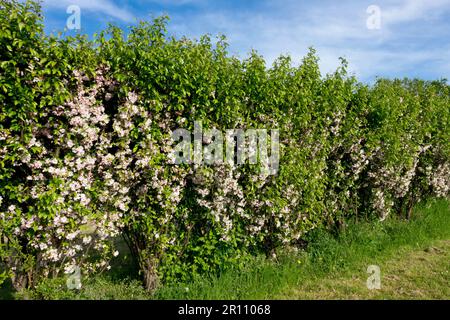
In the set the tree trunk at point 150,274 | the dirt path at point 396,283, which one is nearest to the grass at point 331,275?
the dirt path at point 396,283

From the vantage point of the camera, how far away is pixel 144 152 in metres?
4.45

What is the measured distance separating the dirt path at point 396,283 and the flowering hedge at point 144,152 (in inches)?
33.8

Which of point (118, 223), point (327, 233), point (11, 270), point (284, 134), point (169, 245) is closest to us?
Answer: point (11, 270)

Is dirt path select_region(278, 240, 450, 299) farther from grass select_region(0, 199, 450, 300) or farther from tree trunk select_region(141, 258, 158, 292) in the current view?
tree trunk select_region(141, 258, 158, 292)

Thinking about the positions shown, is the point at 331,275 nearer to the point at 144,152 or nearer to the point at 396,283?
the point at 396,283

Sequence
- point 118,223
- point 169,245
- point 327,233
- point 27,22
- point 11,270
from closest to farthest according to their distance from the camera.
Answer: point 27,22, point 11,270, point 118,223, point 169,245, point 327,233

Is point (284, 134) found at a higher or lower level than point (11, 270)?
higher

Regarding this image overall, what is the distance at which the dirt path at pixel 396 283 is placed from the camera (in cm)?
514

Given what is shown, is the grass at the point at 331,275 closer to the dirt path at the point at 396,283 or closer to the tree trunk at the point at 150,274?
the dirt path at the point at 396,283

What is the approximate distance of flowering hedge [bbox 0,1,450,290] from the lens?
156 inches
